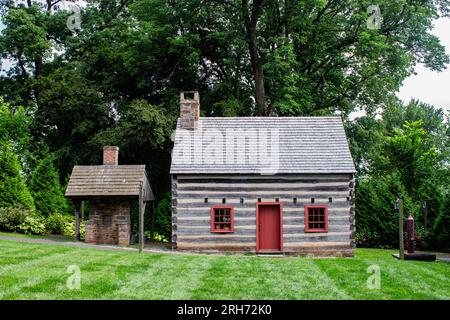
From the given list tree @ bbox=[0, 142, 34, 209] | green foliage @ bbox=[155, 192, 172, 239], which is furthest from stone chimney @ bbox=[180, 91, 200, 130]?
tree @ bbox=[0, 142, 34, 209]

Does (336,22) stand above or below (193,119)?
above

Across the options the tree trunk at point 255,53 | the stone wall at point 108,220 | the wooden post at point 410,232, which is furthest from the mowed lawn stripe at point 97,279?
the tree trunk at point 255,53

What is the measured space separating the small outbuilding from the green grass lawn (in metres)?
5.48

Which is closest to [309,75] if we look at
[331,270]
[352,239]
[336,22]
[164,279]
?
[336,22]

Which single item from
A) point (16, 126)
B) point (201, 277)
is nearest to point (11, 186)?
point (16, 126)

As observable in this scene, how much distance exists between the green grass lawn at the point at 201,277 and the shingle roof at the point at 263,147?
5.64 m

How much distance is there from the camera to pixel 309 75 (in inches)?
1405

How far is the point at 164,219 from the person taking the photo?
29344mm

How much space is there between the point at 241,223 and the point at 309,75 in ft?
50.1

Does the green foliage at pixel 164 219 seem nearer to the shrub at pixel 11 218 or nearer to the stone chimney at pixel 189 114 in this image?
the stone chimney at pixel 189 114

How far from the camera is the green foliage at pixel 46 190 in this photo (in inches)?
1208

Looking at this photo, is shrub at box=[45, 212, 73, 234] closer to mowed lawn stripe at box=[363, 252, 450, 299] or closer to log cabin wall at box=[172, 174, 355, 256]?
log cabin wall at box=[172, 174, 355, 256]

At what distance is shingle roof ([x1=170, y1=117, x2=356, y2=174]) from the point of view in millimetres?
23875

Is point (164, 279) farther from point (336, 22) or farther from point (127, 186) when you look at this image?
point (336, 22)
